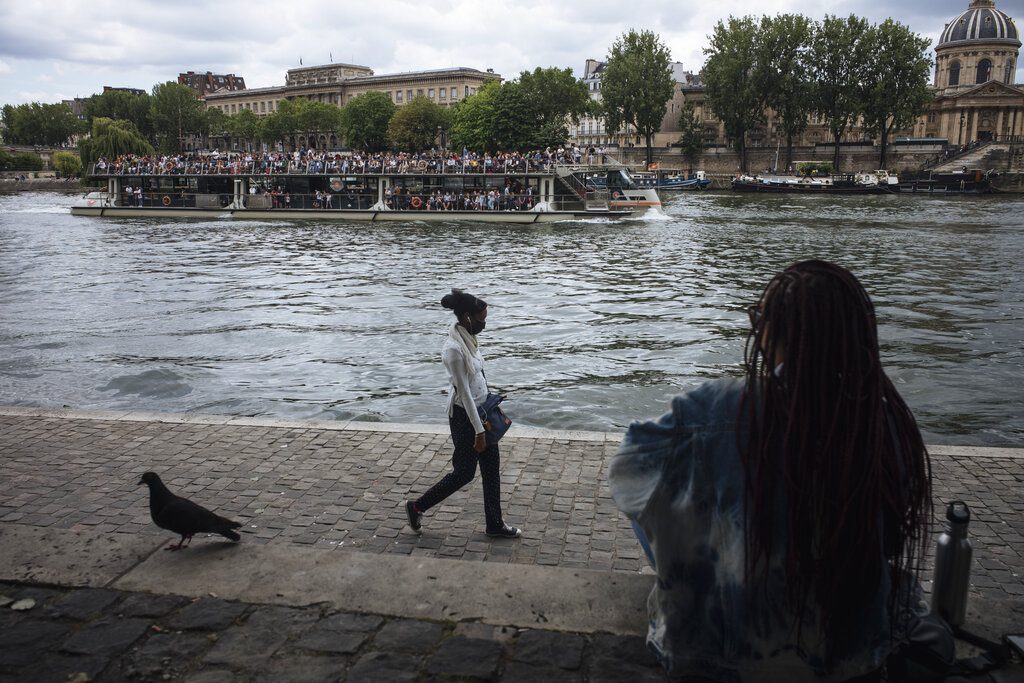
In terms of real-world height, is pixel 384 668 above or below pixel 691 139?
below

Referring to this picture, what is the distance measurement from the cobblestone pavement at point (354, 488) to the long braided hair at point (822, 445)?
2948 mm

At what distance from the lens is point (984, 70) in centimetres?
13250

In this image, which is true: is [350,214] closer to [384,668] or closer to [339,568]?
[339,568]

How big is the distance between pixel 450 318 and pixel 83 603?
51.7 ft

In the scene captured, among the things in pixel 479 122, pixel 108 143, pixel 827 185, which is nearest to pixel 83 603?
pixel 827 185

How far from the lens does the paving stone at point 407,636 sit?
4004 mm

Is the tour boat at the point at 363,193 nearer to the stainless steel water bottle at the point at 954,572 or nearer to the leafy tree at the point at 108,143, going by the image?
the leafy tree at the point at 108,143

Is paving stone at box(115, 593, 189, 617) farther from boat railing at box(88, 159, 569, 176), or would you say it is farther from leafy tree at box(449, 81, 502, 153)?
leafy tree at box(449, 81, 502, 153)

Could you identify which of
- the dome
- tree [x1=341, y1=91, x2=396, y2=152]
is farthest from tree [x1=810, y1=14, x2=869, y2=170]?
tree [x1=341, y1=91, x2=396, y2=152]

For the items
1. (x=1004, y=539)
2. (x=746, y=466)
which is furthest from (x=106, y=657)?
(x=1004, y=539)

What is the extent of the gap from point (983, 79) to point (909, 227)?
10852cm

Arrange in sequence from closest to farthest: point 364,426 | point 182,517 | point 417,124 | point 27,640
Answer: point 27,640
point 182,517
point 364,426
point 417,124

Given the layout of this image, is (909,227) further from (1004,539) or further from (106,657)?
(106,657)

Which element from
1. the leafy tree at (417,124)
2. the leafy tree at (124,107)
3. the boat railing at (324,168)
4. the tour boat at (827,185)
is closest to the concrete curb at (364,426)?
the boat railing at (324,168)
